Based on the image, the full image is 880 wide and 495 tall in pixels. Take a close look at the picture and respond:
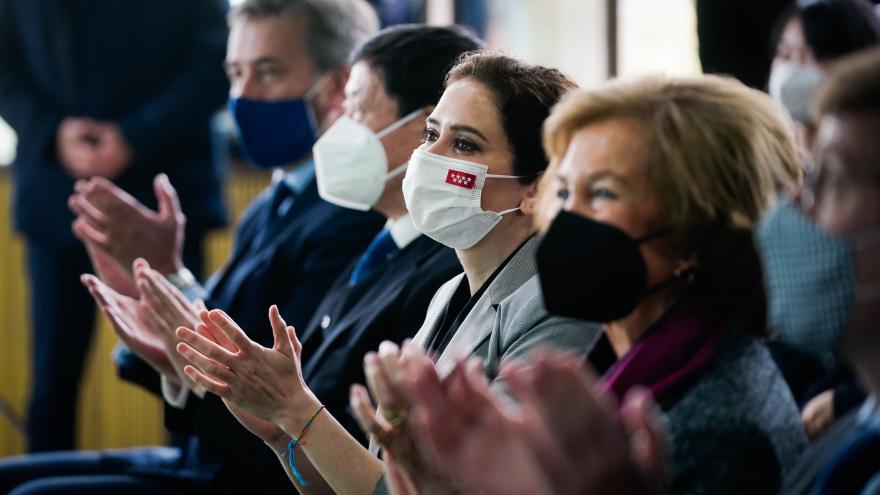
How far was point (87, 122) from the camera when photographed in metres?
4.39

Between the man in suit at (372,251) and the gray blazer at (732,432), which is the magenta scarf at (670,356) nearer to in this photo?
the gray blazer at (732,432)

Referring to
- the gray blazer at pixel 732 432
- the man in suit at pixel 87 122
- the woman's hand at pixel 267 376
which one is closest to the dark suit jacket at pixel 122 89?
the man in suit at pixel 87 122

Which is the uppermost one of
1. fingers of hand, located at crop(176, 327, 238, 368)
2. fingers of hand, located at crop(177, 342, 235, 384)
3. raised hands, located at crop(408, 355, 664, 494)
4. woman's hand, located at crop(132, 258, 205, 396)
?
raised hands, located at crop(408, 355, 664, 494)

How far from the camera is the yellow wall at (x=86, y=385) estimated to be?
16.4 ft

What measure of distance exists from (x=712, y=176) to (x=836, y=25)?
4.61 ft

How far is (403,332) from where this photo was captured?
2379 mm

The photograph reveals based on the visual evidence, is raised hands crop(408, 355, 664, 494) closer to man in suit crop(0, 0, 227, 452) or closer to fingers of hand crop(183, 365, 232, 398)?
Result: fingers of hand crop(183, 365, 232, 398)

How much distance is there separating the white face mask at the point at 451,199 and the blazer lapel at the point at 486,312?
0.09 m

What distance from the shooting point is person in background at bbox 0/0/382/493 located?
2.70 meters

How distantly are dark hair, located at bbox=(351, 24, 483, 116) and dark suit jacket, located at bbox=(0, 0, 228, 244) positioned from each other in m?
1.89

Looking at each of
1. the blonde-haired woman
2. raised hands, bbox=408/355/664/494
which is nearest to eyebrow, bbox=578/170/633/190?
the blonde-haired woman

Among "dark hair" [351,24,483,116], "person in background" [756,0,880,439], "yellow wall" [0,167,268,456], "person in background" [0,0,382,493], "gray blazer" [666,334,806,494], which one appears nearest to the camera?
"person in background" [756,0,880,439]

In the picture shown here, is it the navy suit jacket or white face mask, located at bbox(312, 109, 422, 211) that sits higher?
white face mask, located at bbox(312, 109, 422, 211)

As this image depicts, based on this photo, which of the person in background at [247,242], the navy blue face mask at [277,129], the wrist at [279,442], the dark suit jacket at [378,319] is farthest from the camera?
the navy blue face mask at [277,129]
